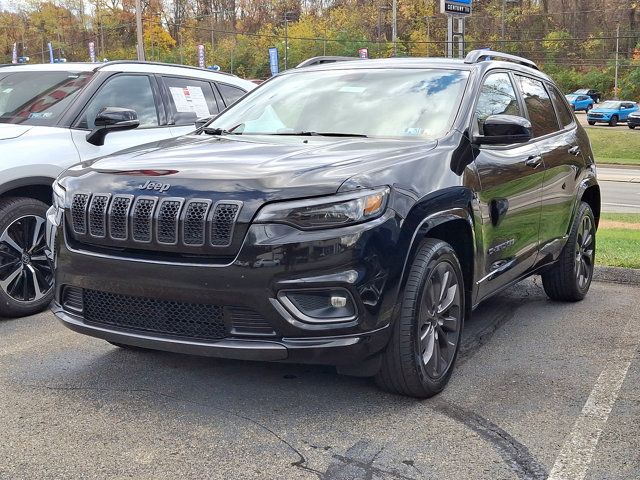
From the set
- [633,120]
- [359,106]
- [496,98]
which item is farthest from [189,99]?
Result: [633,120]

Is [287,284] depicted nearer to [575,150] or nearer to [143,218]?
[143,218]

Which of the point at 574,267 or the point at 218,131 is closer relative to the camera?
the point at 218,131

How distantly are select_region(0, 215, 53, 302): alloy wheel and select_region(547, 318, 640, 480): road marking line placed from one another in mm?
3805

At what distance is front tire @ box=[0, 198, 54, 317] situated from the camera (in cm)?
532

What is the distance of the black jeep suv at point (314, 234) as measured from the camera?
131 inches

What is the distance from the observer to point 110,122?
568cm

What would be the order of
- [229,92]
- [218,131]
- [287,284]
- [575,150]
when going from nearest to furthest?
[287,284], [218,131], [575,150], [229,92]

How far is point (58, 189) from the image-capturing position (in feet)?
13.1

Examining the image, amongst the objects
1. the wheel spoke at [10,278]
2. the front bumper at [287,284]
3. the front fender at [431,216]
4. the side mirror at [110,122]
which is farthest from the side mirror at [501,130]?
the wheel spoke at [10,278]

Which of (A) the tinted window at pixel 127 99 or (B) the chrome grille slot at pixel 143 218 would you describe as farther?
(A) the tinted window at pixel 127 99

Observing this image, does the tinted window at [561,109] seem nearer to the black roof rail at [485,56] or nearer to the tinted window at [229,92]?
the black roof rail at [485,56]

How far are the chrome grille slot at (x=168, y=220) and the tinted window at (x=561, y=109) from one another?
3786mm

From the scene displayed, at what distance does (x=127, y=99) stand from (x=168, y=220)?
132 inches

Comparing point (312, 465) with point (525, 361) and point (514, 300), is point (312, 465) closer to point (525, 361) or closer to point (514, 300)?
point (525, 361)
